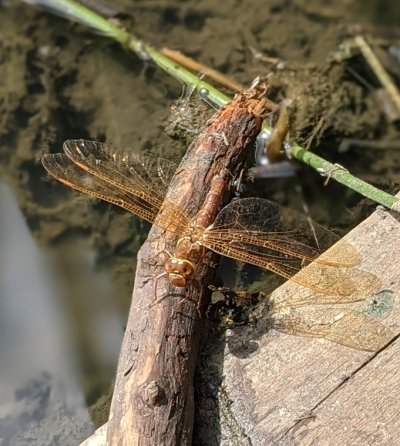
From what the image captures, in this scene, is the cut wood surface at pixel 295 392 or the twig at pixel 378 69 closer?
the cut wood surface at pixel 295 392

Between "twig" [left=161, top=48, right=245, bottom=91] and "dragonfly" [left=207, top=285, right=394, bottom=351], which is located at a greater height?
"twig" [left=161, top=48, right=245, bottom=91]

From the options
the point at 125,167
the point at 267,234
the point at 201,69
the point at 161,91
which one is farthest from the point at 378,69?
the point at 125,167

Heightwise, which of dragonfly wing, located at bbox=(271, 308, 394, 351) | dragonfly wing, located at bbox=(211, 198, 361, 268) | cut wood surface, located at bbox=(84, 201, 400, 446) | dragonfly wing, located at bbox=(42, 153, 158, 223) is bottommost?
cut wood surface, located at bbox=(84, 201, 400, 446)

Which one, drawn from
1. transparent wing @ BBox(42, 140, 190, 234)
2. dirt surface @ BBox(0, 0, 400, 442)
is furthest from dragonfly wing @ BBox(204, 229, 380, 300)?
dirt surface @ BBox(0, 0, 400, 442)

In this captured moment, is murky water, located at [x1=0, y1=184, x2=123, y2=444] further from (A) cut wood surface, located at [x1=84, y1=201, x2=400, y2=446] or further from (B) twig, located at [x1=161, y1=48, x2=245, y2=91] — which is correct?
(B) twig, located at [x1=161, y1=48, x2=245, y2=91]

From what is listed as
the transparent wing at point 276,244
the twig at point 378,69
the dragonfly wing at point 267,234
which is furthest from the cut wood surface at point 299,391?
the twig at point 378,69

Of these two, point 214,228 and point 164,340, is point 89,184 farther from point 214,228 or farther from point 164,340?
point 164,340

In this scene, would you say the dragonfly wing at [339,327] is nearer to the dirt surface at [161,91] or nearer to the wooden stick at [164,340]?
the wooden stick at [164,340]
